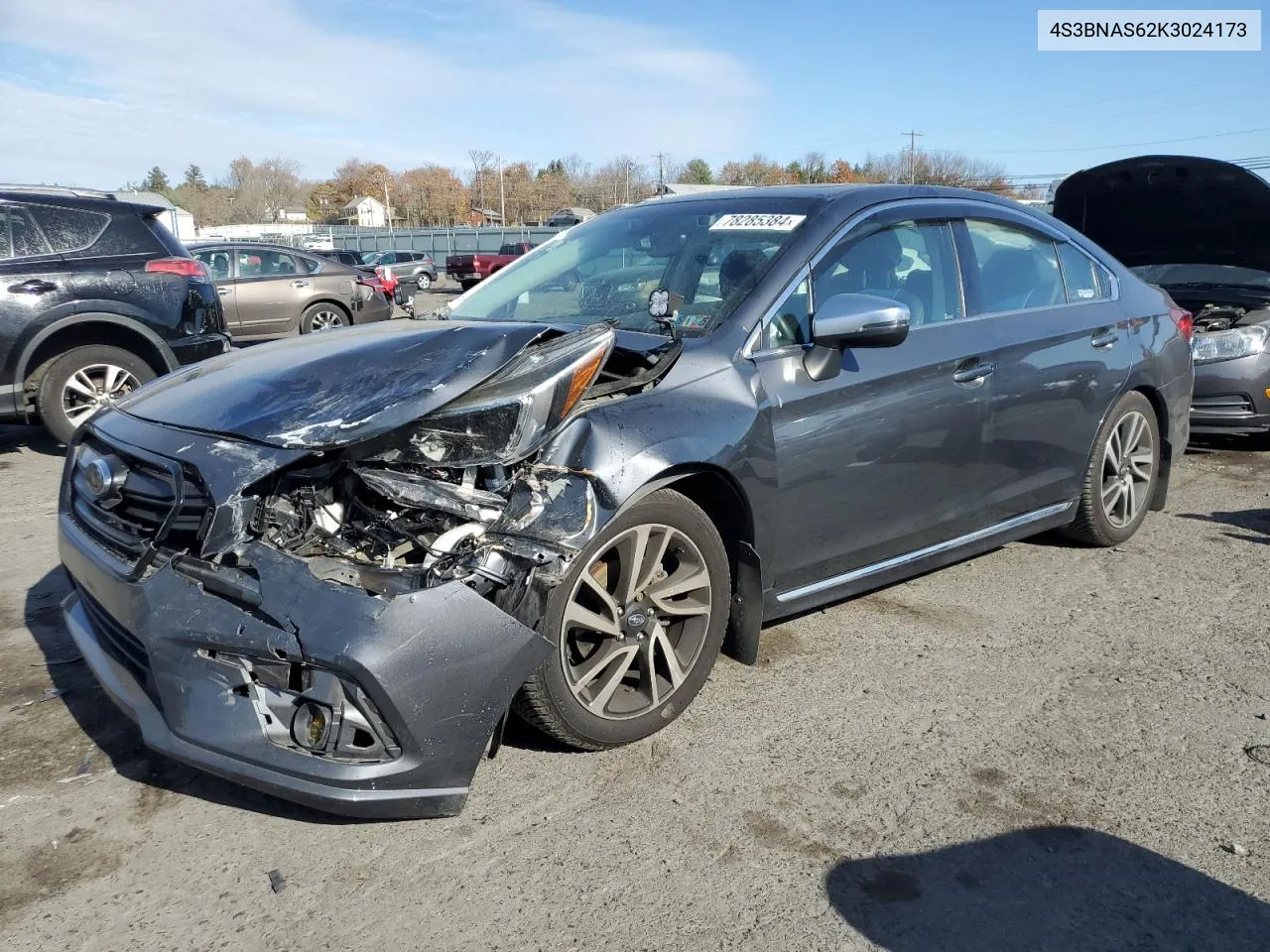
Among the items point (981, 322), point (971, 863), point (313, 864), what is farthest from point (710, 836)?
point (981, 322)

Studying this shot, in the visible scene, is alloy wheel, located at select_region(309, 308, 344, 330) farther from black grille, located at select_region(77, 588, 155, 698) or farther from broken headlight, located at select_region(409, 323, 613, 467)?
broken headlight, located at select_region(409, 323, 613, 467)

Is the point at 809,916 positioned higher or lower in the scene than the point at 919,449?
lower

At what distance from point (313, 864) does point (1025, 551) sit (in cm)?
386

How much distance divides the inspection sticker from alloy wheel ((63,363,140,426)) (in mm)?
5215

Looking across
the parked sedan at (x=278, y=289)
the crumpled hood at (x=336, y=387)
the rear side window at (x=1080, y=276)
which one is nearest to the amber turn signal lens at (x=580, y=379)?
the crumpled hood at (x=336, y=387)

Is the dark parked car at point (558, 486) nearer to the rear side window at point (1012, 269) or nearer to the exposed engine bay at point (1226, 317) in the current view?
the rear side window at point (1012, 269)

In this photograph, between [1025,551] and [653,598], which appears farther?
[1025,551]

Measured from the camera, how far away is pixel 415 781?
2.62 meters

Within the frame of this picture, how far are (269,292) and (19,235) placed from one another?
272 inches

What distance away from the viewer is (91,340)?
7.56 metres

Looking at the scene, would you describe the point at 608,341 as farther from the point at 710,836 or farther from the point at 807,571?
the point at 710,836

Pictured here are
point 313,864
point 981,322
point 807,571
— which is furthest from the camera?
point 981,322

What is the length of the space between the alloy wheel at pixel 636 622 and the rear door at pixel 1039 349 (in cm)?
162

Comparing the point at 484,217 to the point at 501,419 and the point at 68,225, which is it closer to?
the point at 68,225
